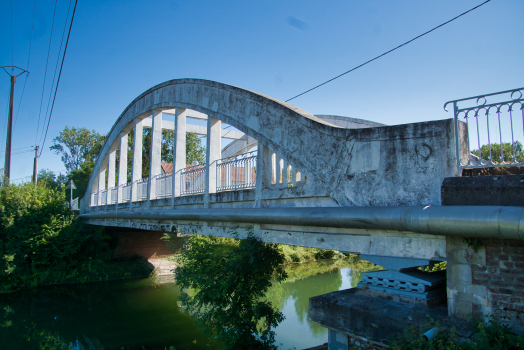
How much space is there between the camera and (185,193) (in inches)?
375

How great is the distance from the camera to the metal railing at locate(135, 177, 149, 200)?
40.7ft

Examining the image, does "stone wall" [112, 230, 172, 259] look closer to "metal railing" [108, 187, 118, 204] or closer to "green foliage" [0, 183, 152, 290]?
"green foliage" [0, 183, 152, 290]

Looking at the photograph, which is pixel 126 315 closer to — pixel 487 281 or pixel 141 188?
pixel 141 188

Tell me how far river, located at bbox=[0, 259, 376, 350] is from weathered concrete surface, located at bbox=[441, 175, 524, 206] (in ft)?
21.5

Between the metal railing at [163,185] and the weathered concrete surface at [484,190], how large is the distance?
7876 millimetres

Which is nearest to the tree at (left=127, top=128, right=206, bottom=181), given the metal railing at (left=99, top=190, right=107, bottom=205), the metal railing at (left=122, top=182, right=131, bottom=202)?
the metal railing at (left=99, top=190, right=107, bottom=205)

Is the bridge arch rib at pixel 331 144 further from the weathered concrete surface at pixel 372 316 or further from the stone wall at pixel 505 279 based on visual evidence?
the weathered concrete surface at pixel 372 316

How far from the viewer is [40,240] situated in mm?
17391

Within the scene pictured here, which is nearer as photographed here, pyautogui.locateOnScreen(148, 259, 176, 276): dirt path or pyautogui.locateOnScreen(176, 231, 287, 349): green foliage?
pyautogui.locateOnScreen(176, 231, 287, 349): green foliage

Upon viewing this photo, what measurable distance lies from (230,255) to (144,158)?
99.1 ft

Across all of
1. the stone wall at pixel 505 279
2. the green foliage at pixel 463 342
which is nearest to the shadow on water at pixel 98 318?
the green foliage at pixel 463 342

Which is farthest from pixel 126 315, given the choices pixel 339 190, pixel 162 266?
pixel 339 190

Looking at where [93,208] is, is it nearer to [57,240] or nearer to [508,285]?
[57,240]

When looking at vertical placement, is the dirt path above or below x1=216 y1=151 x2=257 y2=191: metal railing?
below
